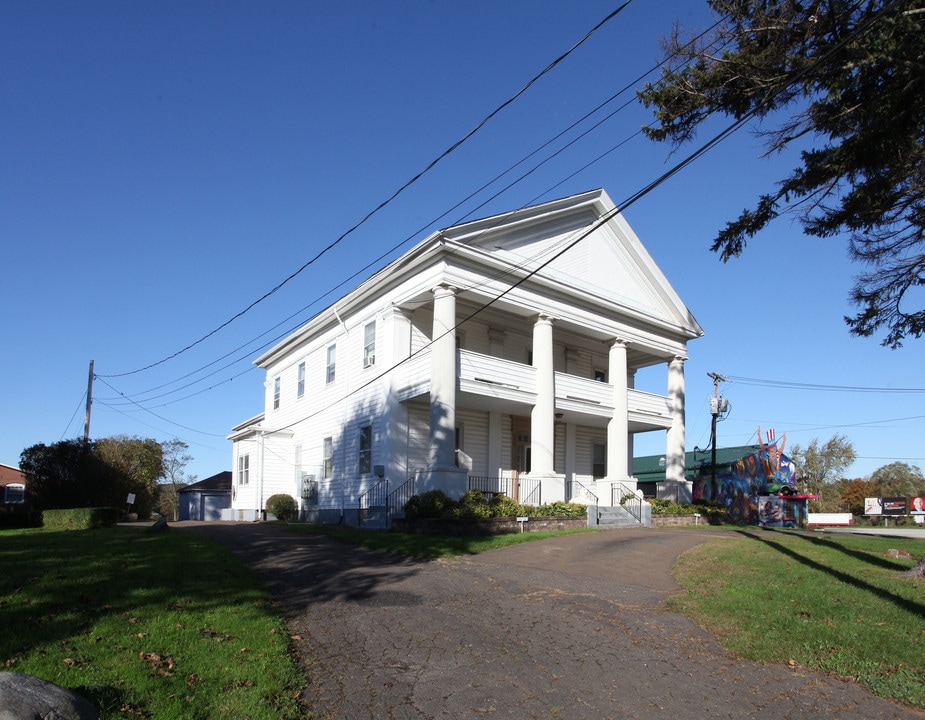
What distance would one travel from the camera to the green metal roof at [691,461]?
122 ft

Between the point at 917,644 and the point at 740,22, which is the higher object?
the point at 740,22

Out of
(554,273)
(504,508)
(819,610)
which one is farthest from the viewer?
(554,273)

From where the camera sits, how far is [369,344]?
24453 mm

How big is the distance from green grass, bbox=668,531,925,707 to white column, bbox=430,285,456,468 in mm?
7733

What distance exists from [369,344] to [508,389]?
5465mm

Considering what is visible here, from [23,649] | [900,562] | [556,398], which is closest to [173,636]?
[23,649]

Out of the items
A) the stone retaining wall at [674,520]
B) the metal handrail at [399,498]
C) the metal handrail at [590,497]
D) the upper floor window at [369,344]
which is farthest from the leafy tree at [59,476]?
the stone retaining wall at [674,520]

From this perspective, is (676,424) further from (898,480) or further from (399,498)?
(898,480)

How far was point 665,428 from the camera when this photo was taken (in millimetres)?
28250

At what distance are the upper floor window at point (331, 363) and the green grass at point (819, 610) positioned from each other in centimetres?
1686

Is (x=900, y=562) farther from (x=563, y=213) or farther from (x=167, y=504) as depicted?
(x=167, y=504)

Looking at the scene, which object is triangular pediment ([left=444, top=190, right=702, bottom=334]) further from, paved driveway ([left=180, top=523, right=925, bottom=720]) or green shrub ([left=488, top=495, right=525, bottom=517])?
paved driveway ([left=180, top=523, right=925, bottom=720])

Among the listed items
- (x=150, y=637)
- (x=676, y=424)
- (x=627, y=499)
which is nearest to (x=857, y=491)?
(x=676, y=424)

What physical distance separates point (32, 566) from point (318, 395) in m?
18.6
